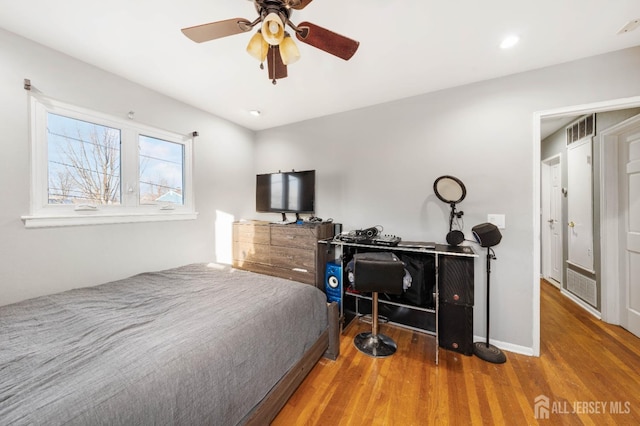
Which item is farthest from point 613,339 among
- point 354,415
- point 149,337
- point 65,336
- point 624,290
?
point 65,336

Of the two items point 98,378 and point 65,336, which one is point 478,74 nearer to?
point 98,378

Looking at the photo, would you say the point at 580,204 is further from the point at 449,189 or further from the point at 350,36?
the point at 350,36

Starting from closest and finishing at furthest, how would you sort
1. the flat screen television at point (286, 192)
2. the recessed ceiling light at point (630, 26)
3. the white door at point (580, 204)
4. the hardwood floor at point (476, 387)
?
the hardwood floor at point (476, 387)
the recessed ceiling light at point (630, 26)
the white door at point (580, 204)
the flat screen television at point (286, 192)

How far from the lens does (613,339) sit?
220 cm

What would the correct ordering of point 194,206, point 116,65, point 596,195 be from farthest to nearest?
point 194,206 → point 596,195 → point 116,65

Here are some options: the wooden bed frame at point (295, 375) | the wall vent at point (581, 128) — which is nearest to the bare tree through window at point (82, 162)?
the wooden bed frame at point (295, 375)

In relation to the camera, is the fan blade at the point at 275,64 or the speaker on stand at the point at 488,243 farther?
the speaker on stand at the point at 488,243

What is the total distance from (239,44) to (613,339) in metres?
4.26

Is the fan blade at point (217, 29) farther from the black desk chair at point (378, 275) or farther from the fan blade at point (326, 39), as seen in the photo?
the black desk chair at point (378, 275)

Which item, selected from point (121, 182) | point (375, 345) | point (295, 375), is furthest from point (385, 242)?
point (121, 182)

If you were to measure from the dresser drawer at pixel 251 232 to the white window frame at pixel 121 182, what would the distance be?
599mm

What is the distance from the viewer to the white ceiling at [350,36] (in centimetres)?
147

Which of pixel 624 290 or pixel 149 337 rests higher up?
pixel 149 337

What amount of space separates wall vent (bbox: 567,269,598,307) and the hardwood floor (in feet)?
1.62
